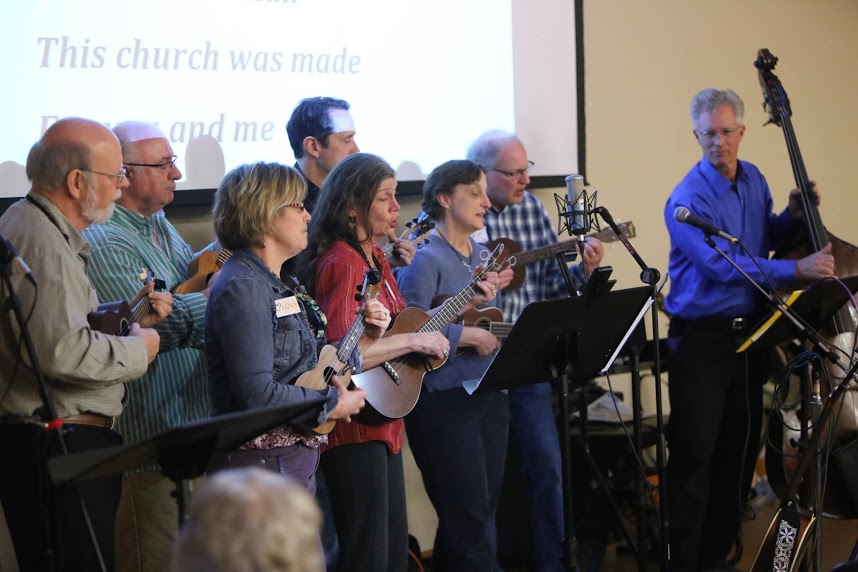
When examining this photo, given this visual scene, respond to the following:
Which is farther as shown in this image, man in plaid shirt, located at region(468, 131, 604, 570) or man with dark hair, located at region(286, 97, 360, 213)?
man in plaid shirt, located at region(468, 131, 604, 570)

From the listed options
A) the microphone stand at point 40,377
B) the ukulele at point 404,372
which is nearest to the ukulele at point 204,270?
the ukulele at point 404,372

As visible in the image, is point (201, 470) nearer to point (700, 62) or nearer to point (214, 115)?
point (214, 115)

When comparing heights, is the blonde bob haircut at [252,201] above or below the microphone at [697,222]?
above

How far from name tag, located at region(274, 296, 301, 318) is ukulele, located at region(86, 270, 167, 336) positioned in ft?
1.33

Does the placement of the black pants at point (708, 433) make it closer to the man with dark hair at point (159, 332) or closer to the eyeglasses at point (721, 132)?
the eyeglasses at point (721, 132)

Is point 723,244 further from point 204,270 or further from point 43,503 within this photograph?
point 43,503

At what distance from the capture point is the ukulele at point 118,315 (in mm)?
2537

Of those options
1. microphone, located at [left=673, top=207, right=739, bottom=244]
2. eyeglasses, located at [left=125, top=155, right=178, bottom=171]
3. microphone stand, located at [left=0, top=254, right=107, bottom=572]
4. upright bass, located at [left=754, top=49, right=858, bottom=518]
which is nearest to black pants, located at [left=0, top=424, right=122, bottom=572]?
microphone stand, located at [left=0, top=254, right=107, bottom=572]

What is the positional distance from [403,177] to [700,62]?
226cm

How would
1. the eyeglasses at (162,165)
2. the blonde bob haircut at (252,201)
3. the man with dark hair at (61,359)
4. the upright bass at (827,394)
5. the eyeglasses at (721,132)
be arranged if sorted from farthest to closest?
the eyeglasses at (721,132)
the upright bass at (827,394)
the eyeglasses at (162,165)
the blonde bob haircut at (252,201)
the man with dark hair at (61,359)

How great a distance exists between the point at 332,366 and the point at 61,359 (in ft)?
2.38

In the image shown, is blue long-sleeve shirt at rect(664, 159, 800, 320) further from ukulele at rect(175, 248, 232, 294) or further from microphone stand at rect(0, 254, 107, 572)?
microphone stand at rect(0, 254, 107, 572)

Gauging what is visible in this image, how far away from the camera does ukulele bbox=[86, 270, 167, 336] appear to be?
254 centimetres

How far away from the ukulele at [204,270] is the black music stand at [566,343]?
3.06 feet
